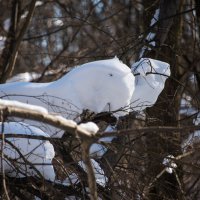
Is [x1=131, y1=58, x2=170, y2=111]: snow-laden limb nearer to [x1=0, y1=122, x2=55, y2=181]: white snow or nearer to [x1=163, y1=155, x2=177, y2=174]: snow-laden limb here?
[x1=163, y1=155, x2=177, y2=174]: snow-laden limb

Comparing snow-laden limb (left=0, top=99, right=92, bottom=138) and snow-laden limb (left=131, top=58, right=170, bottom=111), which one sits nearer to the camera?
snow-laden limb (left=0, top=99, right=92, bottom=138)

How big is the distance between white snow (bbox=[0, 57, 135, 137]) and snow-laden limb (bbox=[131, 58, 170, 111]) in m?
0.21

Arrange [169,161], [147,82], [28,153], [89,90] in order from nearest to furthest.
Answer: [28,153]
[89,90]
[169,161]
[147,82]

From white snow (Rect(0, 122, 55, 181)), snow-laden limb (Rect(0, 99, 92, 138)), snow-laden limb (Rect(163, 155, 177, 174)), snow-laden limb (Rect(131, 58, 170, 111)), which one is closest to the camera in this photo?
snow-laden limb (Rect(0, 99, 92, 138))

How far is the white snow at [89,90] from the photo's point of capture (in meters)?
4.05

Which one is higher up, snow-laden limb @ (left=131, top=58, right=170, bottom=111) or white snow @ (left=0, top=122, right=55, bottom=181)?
snow-laden limb @ (left=131, top=58, right=170, bottom=111)

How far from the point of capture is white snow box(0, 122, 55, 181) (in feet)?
12.7

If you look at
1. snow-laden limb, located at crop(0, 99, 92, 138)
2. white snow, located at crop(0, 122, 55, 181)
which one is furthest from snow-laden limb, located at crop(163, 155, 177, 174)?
snow-laden limb, located at crop(0, 99, 92, 138)

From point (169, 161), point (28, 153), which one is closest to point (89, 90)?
point (28, 153)

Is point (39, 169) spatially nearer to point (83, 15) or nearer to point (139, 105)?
point (139, 105)

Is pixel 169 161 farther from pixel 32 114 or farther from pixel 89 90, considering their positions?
pixel 32 114

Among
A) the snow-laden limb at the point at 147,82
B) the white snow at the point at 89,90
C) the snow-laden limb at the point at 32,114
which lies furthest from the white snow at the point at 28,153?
the snow-laden limb at the point at 32,114

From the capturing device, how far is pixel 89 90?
13.6ft

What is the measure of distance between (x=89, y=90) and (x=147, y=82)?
71cm
